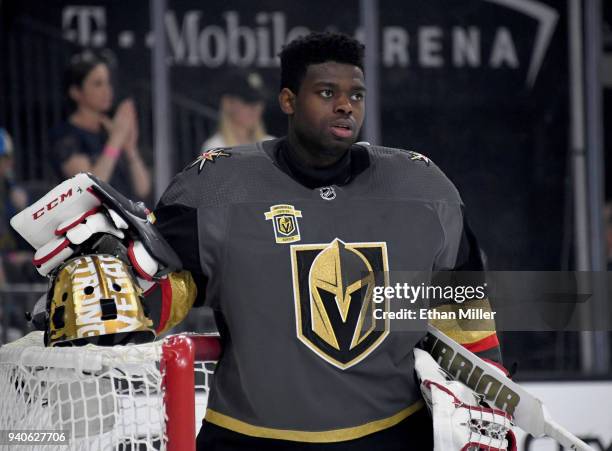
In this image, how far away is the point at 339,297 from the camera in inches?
110

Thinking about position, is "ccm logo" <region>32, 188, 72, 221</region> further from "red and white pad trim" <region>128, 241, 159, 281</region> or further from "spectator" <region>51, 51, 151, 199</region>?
"spectator" <region>51, 51, 151, 199</region>

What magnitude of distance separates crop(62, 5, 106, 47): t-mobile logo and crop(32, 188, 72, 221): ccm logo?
3.58 meters

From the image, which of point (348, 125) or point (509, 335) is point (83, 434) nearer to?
point (348, 125)

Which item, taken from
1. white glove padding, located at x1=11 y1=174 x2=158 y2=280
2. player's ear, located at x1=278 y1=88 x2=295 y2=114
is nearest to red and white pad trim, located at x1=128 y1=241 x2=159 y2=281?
white glove padding, located at x1=11 y1=174 x2=158 y2=280

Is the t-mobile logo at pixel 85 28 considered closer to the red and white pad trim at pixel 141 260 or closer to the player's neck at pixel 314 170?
the player's neck at pixel 314 170

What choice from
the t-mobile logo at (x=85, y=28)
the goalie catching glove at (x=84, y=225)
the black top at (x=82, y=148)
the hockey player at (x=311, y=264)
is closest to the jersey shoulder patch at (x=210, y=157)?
the hockey player at (x=311, y=264)

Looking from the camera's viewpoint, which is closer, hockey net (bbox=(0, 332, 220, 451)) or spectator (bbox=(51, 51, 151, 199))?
hockey net (bbox=(0, 332, 220, 451))

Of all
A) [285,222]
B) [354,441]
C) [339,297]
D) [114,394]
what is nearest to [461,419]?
[354,441]

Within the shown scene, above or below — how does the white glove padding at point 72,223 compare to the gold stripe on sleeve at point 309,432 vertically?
above

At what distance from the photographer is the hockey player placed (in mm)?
2744

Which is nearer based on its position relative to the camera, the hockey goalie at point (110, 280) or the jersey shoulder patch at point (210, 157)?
the hockey goalie at point (110, 280)

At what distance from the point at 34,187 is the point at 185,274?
327 cm

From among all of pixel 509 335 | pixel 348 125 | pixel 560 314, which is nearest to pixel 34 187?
pixel 509 335

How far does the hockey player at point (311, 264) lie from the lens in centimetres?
274
